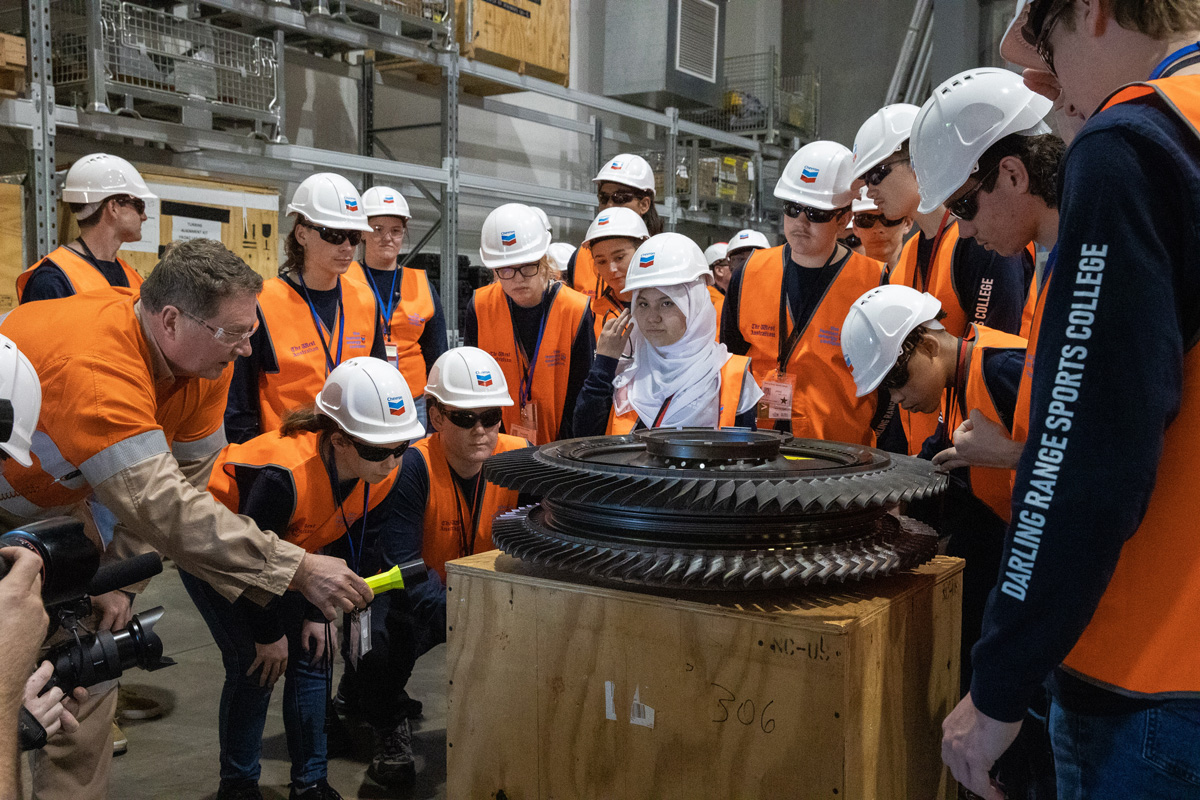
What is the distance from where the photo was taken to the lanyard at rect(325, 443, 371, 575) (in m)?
2.96

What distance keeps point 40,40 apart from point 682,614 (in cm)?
477

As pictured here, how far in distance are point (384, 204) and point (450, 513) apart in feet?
8.28

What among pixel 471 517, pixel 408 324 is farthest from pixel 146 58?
pixel 471 517

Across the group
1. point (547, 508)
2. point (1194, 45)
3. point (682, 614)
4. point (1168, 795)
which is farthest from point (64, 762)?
point (1194, 45)

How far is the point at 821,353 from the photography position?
3.59 metres

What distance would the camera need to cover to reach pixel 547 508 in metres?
1.83

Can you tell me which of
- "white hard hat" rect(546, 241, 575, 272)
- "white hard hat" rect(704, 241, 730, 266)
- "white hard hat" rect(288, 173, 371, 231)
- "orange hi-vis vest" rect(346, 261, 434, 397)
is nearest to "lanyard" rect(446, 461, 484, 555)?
"white hard hat" rect(288, 173, 371, 231)

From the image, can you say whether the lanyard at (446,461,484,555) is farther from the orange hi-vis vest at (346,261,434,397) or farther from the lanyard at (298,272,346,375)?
the orange hi-vis vest at (346,261,434,397)

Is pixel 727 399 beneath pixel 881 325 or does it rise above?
beneath

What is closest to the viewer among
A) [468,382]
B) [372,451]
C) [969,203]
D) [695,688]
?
[695,688]

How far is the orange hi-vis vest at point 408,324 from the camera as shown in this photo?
472cm

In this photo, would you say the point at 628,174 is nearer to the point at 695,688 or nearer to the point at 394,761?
the point at 394,761

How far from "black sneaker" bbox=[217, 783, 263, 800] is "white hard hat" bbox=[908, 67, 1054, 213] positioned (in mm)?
2405

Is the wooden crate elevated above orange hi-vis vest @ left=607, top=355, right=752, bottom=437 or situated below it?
below
